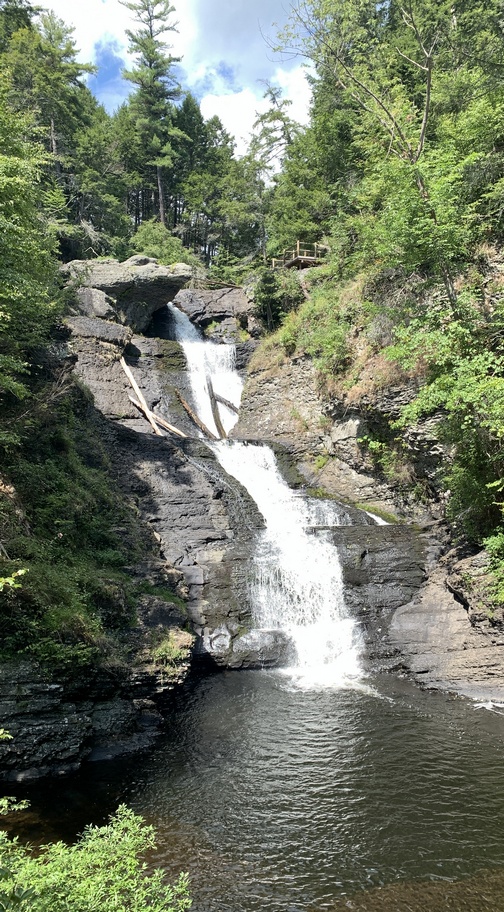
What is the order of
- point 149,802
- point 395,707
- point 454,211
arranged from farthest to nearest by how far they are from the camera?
point 454,211, point 395,707, point 149,802

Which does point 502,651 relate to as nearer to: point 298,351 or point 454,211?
point 454,211

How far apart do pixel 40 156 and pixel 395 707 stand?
49.1 ft

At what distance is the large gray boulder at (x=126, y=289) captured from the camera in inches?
955

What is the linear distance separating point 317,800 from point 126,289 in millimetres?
24223

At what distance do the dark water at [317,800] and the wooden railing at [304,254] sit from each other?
23.5 metres

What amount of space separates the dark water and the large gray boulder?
1999 centimetres

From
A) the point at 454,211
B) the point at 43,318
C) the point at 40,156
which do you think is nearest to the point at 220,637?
the point at 43,318

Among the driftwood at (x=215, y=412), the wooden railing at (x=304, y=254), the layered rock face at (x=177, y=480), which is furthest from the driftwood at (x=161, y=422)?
the wooden railing at (x=304, y=254)

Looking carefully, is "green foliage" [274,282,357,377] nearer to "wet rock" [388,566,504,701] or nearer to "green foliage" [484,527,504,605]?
"wet rock" [388,566,504,701]

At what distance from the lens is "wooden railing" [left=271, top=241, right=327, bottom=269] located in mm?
27497

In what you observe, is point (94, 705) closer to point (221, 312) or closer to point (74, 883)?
point (74, 883)

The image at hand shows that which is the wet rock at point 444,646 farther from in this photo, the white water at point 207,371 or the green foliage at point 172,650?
the white water at point 207,371

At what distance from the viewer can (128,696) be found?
29.3 ft

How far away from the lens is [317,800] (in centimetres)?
662
